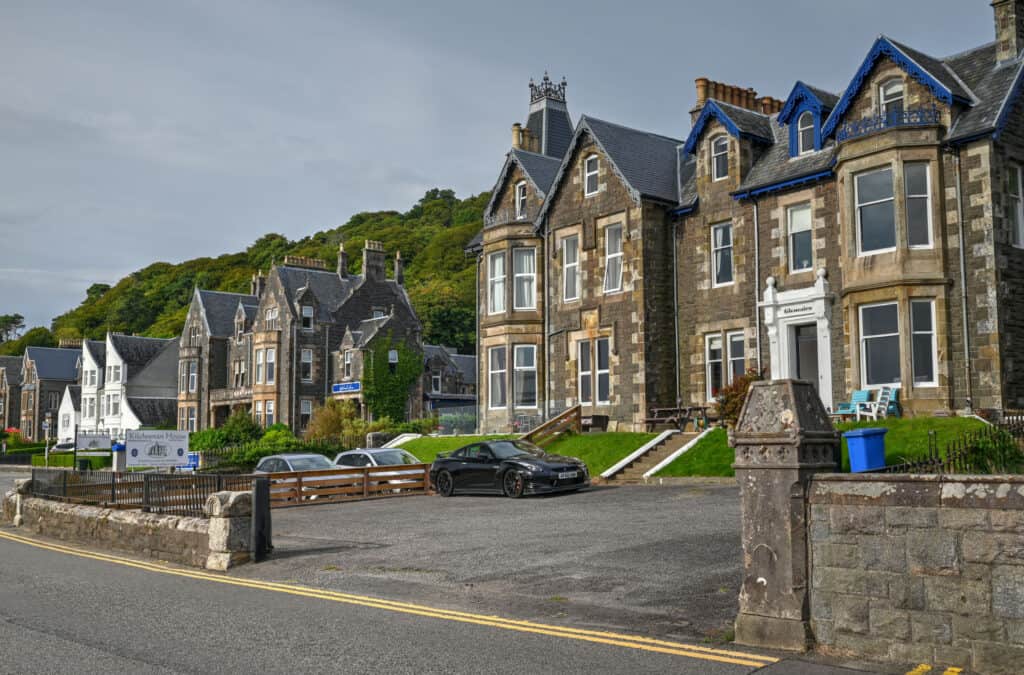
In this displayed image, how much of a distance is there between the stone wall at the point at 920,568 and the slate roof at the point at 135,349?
271ft

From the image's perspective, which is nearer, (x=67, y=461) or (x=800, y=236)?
(x=800, y=236)

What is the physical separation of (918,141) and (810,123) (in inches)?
176

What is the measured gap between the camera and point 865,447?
17.5m

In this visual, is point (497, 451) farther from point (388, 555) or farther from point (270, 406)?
point (270, 406)

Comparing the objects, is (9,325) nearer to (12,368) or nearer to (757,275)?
(12,368)

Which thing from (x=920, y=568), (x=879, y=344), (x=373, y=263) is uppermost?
(x=373, y=263)

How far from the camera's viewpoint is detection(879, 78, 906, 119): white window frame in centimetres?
2509

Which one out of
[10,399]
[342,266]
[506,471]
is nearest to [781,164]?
[506,471]

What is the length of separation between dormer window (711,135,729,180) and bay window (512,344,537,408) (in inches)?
361

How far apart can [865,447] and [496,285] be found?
65.4ft

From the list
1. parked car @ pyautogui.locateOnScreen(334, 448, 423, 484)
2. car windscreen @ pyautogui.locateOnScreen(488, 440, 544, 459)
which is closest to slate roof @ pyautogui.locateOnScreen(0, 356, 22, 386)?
parked car @ pyautogui.locateOnScreen(334, 448, 423, 484)

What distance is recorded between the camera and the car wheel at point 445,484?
24.4m

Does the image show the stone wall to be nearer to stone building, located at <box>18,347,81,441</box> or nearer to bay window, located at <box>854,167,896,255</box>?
bay window, located at <box>854,167,896,255</box>

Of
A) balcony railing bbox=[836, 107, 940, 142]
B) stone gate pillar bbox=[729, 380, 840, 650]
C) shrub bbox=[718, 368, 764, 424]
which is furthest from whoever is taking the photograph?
shrub bbox=[718, 368, 764, 424]
